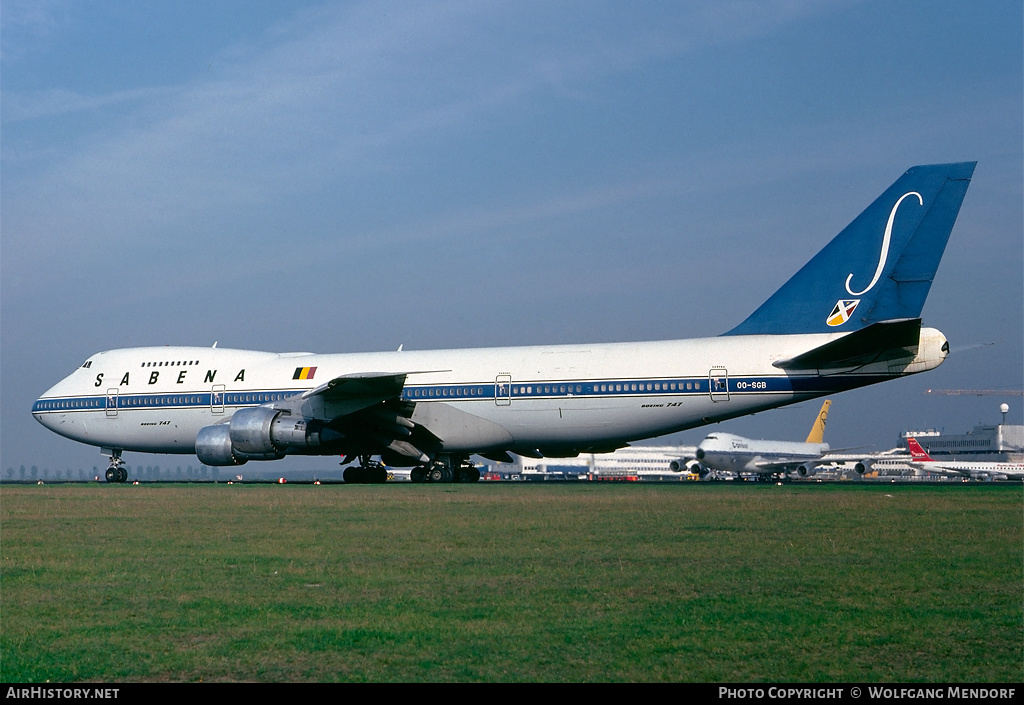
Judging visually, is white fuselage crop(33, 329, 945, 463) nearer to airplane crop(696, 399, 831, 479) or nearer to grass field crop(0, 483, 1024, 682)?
grass field crop(0, 483, 1024, 682)

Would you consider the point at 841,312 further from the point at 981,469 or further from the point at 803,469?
the point at 981,469

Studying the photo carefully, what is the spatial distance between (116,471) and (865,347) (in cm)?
2678

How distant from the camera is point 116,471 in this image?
38.0 m

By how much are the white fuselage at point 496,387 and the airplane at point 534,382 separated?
0.05 metres

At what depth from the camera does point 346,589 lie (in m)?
9.02

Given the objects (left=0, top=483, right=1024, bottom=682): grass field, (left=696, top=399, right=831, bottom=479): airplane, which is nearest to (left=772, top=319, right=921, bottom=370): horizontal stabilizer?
(left=0, top=483, right=1024, bottom=682): grass field

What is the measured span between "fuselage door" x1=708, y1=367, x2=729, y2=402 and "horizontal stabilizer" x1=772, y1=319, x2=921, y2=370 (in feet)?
5.53

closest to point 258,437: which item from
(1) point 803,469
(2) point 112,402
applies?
(2) point 112,402

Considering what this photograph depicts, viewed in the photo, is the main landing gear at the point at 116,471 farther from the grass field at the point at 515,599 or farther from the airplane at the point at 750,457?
the airplane at the point at 750,457

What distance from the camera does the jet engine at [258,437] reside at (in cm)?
3098

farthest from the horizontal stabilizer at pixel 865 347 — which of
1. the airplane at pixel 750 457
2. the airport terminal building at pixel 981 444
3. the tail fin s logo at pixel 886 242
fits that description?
the airport terminal building at pixel 981 444

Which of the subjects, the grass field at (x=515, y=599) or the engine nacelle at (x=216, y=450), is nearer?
the grass field at (x=515, y=599)
